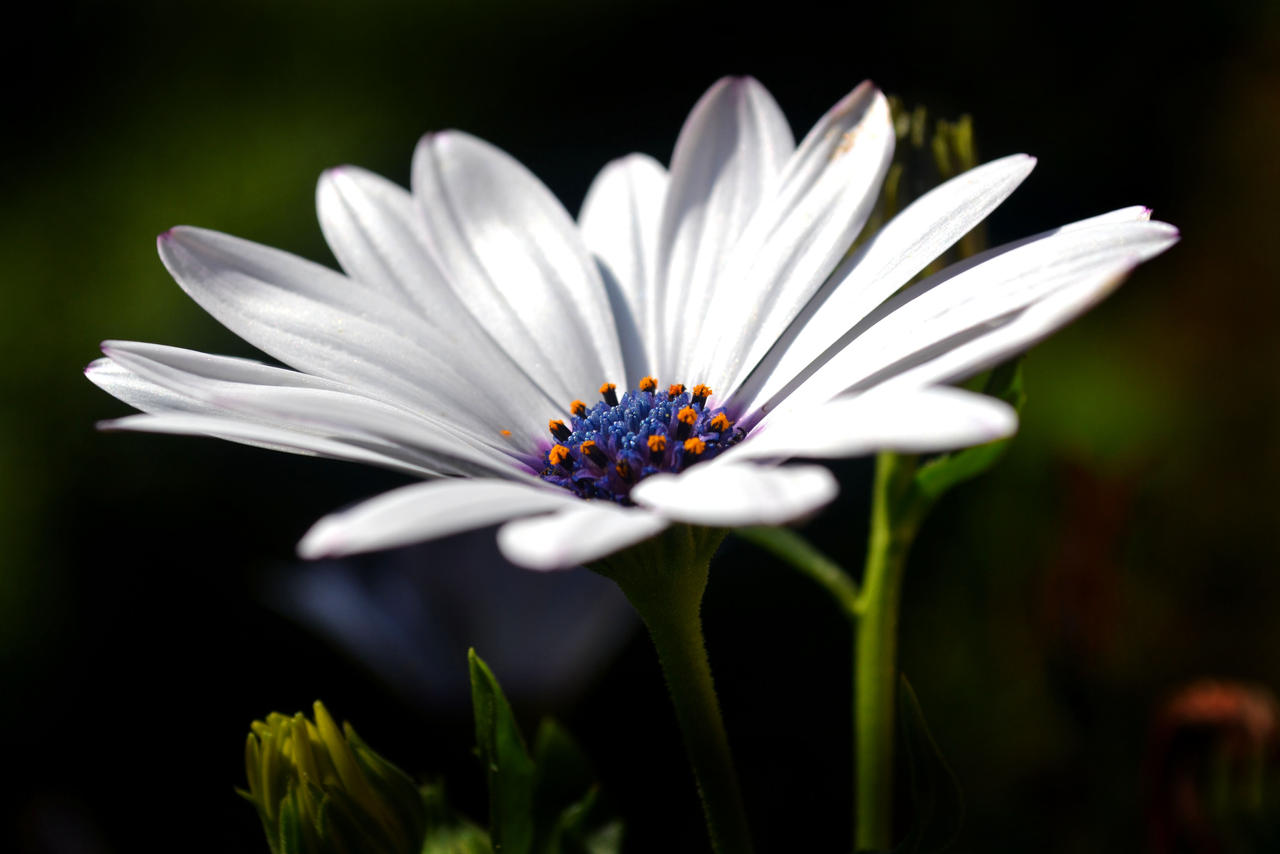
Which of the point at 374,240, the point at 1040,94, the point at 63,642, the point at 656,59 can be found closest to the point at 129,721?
the point at 63,642

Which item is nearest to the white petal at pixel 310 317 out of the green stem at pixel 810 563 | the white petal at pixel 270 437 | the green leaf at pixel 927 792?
the white petal at pixel 270 437

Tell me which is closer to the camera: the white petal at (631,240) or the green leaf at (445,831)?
the green leaf at (445,831)

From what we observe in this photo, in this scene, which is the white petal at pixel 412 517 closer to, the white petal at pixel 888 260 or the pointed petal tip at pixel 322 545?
the pointed petal tip at pixel 322 545

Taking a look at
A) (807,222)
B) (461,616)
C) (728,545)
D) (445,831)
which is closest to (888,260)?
(807,222)

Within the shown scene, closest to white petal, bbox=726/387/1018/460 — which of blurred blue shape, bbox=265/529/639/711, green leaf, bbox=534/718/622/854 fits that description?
green leaf, bbox=534/718/622/854

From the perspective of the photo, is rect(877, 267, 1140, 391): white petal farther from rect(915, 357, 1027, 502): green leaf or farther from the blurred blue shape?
the blurred blue shape

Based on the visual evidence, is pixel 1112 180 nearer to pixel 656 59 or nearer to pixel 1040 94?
pixel 1040 94
